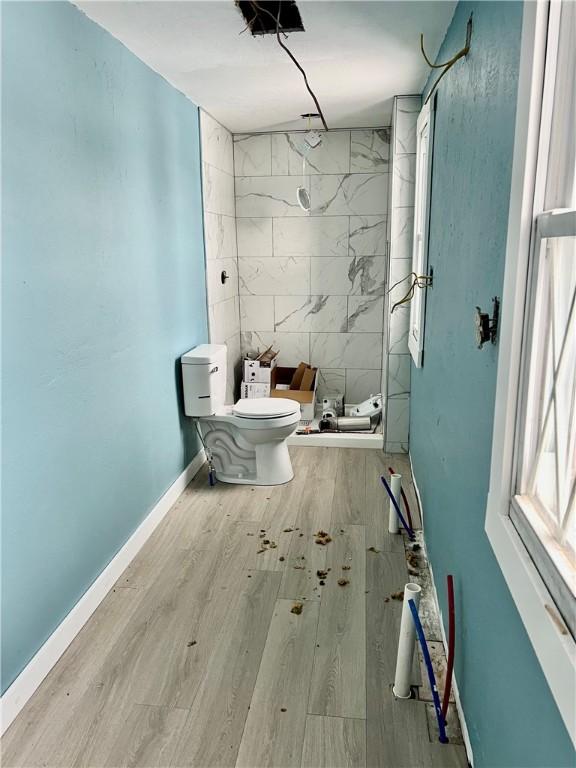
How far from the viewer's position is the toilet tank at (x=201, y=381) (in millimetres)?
3162

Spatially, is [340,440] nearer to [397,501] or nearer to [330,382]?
[330,382]

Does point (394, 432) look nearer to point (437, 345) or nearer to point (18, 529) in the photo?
point (437, 345)

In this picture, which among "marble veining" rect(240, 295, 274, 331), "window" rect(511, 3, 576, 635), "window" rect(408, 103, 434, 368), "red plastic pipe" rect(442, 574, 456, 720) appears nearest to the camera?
"window" rect(511, 3, 576, 635)

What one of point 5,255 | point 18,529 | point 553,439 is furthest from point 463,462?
point 5,255

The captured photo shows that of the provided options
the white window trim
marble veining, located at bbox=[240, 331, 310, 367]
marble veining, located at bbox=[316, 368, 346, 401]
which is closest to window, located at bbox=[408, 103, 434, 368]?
marble veining, located at bbox=[316, 368, 346, 401]

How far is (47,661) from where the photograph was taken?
191 centimetres

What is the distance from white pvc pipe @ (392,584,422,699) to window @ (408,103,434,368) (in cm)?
143

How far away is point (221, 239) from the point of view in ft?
13.1

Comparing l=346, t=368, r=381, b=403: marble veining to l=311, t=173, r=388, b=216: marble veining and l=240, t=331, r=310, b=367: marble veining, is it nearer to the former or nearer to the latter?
l=240, t=331, r=310, b=367: marble veining

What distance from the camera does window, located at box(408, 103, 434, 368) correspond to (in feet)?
8.91

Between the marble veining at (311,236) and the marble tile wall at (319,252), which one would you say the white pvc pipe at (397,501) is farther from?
the marble veining at (311,236)

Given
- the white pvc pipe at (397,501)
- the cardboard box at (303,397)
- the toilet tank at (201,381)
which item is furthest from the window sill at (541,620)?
the cardboard box at (303,397)

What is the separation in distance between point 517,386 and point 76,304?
1.58 metres

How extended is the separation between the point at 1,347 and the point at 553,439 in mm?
1490
